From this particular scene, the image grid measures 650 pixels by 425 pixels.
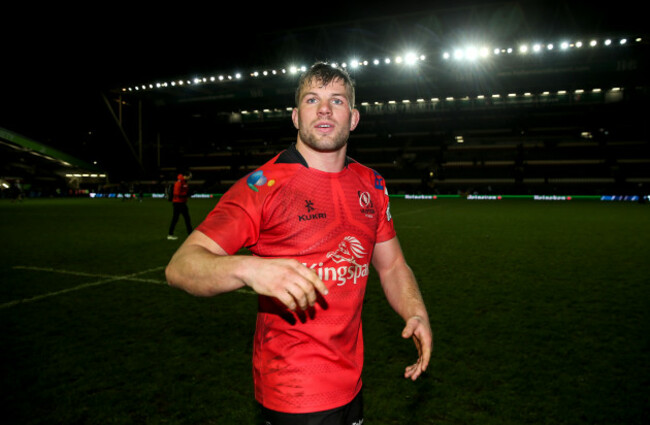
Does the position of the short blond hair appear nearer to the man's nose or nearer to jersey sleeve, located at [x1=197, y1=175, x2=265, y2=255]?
the man's nose

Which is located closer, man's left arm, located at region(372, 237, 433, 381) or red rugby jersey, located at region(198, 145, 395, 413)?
red rugby jersey, located at region(198, 145, 395, 413)

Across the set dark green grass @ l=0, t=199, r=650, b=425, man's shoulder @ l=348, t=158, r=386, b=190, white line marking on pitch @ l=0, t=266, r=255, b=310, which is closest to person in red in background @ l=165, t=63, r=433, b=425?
man's shoulder @ l=348, t=158, r=386, b=190

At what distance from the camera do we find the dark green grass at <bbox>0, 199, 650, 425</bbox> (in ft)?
10.4

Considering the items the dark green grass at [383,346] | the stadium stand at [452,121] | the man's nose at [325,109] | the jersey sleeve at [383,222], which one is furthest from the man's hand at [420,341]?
the stadium stand at [452,121]

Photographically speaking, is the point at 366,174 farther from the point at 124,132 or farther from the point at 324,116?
the point at 124,132

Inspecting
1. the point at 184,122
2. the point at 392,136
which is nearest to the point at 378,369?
the point at 392,136

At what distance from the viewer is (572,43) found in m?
28.5

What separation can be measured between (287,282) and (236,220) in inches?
20.3

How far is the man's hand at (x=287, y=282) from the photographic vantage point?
1.23m

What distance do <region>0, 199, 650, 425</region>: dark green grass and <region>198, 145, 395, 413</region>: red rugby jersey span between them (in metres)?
1.59

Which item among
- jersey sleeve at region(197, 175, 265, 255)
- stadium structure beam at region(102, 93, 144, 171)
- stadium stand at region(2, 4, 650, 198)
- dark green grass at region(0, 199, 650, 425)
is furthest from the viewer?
stadium structure beam at region(102, 93, 144, 171)

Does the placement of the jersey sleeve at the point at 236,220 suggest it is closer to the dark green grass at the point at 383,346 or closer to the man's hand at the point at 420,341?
the man's hand at the point at 420,341

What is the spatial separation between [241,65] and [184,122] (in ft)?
71.3

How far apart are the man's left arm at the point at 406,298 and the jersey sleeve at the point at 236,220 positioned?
0.85 metres
